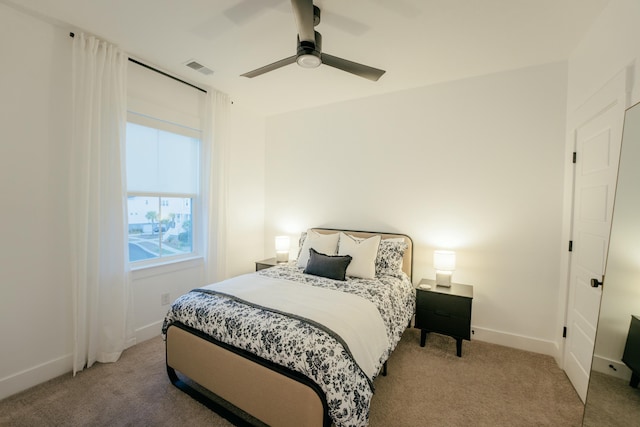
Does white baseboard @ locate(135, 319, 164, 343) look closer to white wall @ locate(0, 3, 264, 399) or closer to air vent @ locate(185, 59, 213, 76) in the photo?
white wall @ locate(0, 3, 264, 399)

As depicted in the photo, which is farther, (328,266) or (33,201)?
(328,266)

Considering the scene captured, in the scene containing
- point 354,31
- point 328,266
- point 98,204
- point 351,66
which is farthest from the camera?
point 328,266

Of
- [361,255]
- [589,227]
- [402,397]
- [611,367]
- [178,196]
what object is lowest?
[402,397]

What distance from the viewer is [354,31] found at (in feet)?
6.95

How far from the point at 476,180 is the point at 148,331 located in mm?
3856

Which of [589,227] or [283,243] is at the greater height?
[589,227]

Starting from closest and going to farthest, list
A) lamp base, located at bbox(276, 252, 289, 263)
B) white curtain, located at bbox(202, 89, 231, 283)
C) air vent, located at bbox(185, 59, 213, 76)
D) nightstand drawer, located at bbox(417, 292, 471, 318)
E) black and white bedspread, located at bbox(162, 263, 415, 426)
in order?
black and white bedspread, located at bbox(162, 263, 415, 426) < nightstand drawer, located at bbox(417, 292, 471, 318) < air vent, located at bbox(185, 59, 213, 76) < white curtain, located at bbox(202, 89, 231, 283) < lamp base, located at bbox(276, 252, 289, 263)

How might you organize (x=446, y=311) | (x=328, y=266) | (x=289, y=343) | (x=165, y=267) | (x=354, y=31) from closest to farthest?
(x=289, y=343)
(x=354, y=31)
(x=446, y=311)
(x=328, y=266)
(x=165, y=267)

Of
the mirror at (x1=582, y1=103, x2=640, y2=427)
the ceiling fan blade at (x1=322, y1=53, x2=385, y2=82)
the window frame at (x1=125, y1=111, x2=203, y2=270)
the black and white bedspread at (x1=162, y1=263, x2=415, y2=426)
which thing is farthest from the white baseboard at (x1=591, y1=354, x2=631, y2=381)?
the window frame at (x1=125, y1=111, x2=203, y2=270)

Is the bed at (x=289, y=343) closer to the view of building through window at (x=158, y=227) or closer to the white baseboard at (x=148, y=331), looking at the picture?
the white baseboard at (x=148, y=331)

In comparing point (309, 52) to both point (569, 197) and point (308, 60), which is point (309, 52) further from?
point (569, 197)

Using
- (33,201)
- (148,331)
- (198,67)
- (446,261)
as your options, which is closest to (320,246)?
(446,261)

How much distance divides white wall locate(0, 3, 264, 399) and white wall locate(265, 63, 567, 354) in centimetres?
275

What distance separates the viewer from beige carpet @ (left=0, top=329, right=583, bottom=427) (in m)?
1.77
